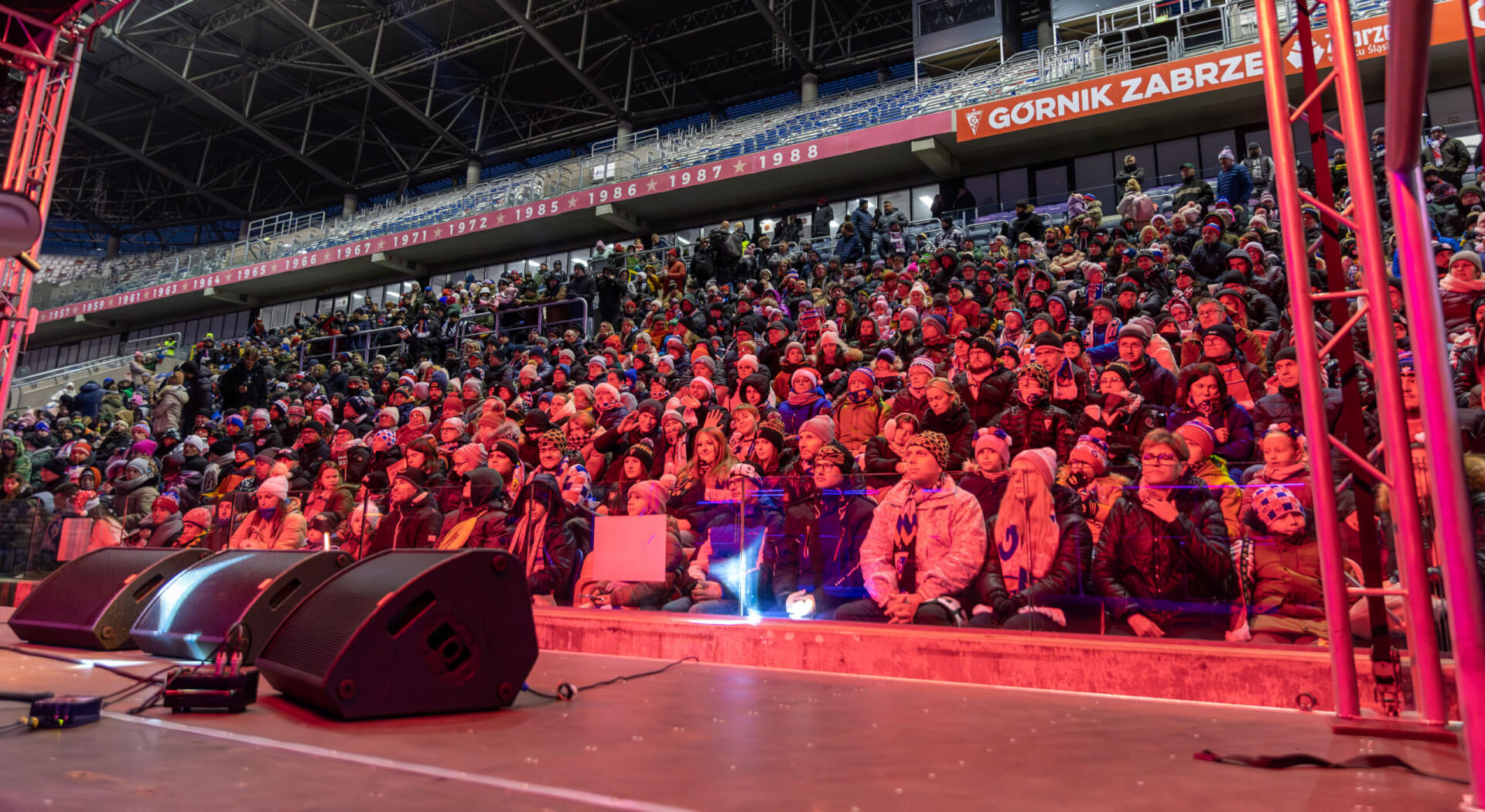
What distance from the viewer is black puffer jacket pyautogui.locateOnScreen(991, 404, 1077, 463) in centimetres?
518

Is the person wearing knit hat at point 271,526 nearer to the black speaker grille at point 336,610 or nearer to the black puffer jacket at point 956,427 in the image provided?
the black speaker grille at point 336,610

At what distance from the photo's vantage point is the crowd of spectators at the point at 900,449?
3.61 metres

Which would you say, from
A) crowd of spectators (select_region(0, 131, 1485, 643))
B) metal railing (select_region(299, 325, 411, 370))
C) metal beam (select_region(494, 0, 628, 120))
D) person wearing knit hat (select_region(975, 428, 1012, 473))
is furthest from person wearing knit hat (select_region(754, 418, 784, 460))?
metal beam (select_region(494, 0, 628, 120))

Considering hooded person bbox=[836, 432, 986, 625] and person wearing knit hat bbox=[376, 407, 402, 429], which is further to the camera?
person wearing knit hat bbox=[376, 407, 402, 429]

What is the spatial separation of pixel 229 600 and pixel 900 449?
3.52 m

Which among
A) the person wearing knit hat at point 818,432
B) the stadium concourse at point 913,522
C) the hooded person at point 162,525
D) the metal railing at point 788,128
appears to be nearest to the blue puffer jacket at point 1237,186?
the stadium concourse at point 913,522

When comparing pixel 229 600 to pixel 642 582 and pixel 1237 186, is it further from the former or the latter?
pixel 1237 186

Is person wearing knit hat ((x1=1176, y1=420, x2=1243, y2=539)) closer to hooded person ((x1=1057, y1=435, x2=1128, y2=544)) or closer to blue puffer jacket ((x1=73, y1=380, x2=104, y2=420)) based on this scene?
hooded person ((x1=1057, y1=435, x2=1128, y2=544))

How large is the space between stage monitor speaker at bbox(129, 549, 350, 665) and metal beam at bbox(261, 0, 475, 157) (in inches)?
860

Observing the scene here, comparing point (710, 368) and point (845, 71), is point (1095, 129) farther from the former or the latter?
point (710, 368)

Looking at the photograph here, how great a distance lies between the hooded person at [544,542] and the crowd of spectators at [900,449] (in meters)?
0.01

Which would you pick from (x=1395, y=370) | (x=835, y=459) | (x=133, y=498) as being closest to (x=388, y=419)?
(x=133, y=498)

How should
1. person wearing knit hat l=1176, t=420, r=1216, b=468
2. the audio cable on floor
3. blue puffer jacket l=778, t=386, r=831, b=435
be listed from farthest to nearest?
1. blue puffer jacket l=778, t=386, r=831, b=435
2. person wearing knit hat l=1176, t=420, r=1216, b=468
3. the audio cable on floor

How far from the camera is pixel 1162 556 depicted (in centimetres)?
349
